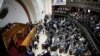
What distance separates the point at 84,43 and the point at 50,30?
7.17 metres

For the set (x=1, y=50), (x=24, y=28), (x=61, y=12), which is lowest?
(x=61, y=12)

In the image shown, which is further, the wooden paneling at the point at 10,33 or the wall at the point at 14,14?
the wall at the point at 14,14

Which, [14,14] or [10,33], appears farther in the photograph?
[14,14]

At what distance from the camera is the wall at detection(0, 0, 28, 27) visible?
1958cm

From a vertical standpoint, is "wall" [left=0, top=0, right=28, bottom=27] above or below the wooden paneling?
above

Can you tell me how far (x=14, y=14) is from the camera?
70.3 ft

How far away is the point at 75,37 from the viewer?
18875 millimetres

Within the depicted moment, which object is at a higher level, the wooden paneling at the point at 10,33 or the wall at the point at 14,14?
the wall at the point at 14,14

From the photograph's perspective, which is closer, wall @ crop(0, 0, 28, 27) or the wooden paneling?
the wooden paneling

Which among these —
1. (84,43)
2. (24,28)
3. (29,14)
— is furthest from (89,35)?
(29,14)

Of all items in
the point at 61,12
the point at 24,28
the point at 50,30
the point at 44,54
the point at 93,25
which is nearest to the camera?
the point at 44,54

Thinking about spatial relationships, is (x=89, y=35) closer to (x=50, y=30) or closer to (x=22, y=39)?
(x=22, y=39)

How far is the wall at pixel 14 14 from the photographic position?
19.6 meters

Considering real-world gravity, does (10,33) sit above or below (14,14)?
below
